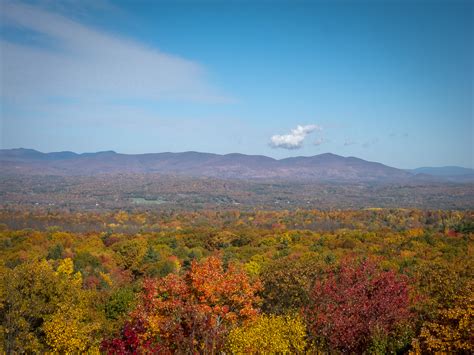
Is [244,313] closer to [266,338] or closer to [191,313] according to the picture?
[266,338]

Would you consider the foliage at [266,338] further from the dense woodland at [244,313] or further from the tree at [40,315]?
the tree at [40,315]

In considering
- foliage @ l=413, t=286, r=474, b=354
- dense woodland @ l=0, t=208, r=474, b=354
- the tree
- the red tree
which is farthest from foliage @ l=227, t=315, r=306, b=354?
the tree

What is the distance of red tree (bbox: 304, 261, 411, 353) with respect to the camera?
1805cm

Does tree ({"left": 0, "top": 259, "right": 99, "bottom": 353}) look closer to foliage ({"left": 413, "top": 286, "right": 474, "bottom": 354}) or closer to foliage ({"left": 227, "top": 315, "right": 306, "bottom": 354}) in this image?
foliage ({"left": 227, "top": 315, "right": 306, "bottom": 354})

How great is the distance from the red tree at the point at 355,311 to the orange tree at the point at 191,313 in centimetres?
367

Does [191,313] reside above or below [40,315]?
above

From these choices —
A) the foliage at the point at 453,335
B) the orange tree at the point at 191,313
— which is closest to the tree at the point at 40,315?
the orange tree at the point at 191,313

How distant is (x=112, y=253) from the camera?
64938 mm

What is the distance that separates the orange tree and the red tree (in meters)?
3.67

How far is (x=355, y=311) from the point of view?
19.1m

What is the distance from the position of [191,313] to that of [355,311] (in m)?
8.10

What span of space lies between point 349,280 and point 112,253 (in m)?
49.5

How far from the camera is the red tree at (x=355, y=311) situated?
18.0 m

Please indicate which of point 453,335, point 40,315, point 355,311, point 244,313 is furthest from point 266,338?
point 40,315
